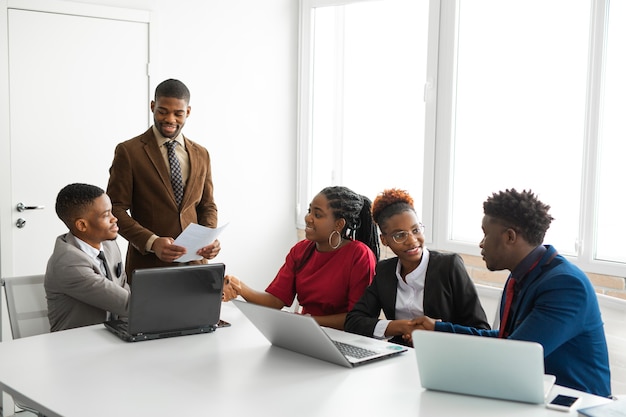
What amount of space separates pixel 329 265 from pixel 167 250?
0.64 meters

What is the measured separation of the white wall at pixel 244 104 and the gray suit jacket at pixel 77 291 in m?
2.05

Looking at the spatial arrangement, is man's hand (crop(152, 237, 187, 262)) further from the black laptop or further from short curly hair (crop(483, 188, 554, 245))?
short curly hair (crop(483, 188, 554, 245))

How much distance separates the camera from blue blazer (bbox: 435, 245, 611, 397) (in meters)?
1.97

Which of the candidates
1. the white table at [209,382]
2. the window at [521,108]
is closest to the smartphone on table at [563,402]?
the white table at [209,382]

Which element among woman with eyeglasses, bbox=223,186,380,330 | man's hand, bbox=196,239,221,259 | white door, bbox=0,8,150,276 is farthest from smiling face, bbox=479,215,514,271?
white door, bbox=0,8,150,276

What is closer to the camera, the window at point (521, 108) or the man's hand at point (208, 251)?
the man's hand at point (208, 251)

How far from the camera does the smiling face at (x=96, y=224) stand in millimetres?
2711

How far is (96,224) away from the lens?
2.72 meters

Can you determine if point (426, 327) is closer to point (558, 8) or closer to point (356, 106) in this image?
point (558, 8)

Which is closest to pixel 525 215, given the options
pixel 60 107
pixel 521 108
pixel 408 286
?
pixel 408 286

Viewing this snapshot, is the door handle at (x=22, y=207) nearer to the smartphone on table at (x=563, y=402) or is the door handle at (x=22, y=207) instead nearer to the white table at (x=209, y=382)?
the white table at (x=209, y=382)

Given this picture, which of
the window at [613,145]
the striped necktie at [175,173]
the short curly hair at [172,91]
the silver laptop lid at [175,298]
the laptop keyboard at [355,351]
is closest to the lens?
the laptop keyboard at [355,351]

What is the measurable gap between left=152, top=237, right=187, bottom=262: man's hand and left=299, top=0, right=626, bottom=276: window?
188 centimetres

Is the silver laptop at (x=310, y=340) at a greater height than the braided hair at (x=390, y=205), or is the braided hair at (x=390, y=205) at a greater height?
the braided hair at (x=390, y=205)
